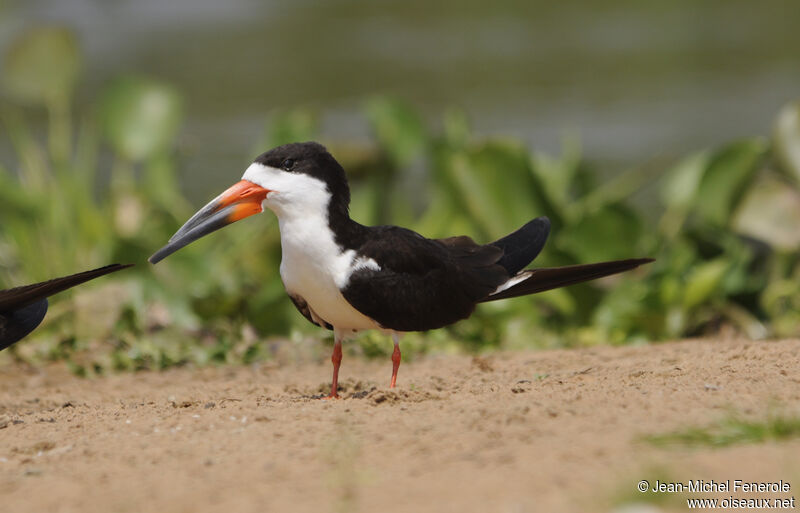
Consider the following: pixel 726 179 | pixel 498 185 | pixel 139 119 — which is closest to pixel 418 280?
pixel 498 185

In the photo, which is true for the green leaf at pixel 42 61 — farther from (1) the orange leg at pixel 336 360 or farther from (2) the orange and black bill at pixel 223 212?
(1) the orange leg at pixel 336 360

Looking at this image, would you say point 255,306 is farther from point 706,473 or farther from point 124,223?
point 706,473

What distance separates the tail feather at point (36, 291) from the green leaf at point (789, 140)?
3765 millimetres

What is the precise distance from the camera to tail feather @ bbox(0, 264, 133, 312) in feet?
11.2

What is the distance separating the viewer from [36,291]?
353cm

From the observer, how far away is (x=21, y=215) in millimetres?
5773

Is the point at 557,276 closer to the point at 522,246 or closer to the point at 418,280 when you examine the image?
the point at 522,246

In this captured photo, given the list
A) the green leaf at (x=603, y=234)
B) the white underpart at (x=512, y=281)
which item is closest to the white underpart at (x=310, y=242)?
the white underpart at (x=512, y=281)

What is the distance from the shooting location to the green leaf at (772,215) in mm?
5320

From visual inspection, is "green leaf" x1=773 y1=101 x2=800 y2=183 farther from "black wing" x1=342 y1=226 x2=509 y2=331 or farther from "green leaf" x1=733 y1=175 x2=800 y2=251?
"black wing" x1=342 y1=226 x2=509 y2=331

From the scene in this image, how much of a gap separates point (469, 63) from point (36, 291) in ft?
31.1

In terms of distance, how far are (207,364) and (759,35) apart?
32.5 ft

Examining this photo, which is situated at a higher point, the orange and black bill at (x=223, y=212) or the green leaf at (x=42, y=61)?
the green leaf at (x=42, y=61)

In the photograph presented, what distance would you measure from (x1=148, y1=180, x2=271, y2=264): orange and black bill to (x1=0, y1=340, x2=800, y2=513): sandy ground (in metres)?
0.52
